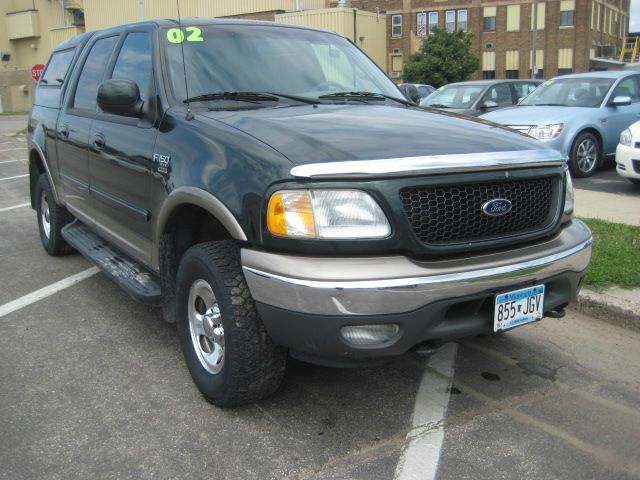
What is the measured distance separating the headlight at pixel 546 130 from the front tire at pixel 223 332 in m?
7.38

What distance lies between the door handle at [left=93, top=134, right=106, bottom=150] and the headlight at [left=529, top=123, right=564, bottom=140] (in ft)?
22.6

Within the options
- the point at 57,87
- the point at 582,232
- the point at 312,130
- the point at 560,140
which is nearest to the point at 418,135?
the point at 312,130

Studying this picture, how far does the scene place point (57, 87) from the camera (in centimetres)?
574

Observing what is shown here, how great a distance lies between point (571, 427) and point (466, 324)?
2.70 feet

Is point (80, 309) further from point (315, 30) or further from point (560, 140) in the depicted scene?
point (560, 140)

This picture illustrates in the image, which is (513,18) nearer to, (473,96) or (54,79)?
(473,96)

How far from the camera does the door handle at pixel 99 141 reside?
4363mm

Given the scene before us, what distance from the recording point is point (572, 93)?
35.7 feet

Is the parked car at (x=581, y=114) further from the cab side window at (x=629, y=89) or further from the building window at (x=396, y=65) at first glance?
the building window at (x=396, y=65)

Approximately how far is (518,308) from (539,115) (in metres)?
7.61

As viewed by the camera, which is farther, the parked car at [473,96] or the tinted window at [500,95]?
the tinted window at [500,95]

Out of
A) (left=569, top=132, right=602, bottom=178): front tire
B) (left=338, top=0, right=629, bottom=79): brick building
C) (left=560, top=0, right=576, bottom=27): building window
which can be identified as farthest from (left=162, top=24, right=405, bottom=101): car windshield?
(left=560, top=0, right=576, bottom=27): building window

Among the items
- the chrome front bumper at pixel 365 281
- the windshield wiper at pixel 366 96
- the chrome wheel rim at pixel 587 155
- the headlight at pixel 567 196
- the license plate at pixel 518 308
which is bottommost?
the chrome wheel rim at pixel 587 155

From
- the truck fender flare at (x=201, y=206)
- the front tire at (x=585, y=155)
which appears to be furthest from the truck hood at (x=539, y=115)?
the truck fender flare at (x=201, y=206)
